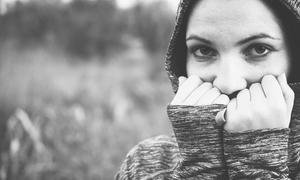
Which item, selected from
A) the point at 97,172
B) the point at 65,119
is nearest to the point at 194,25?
the point at 97,172

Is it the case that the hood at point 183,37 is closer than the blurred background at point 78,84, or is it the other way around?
the hood at point 183,37

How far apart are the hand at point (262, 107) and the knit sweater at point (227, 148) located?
3 centimetres

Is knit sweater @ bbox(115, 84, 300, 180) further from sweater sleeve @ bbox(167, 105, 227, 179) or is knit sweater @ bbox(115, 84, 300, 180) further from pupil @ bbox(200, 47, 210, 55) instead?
pupil @ bbox(200, 47, 210, 55)

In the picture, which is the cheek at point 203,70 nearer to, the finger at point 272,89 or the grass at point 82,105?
the finger at point 272,89

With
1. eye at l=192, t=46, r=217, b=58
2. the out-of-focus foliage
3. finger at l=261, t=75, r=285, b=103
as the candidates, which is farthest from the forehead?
the out-of-focus foliage

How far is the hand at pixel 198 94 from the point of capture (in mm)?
1679

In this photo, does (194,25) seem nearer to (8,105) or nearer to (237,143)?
(237,143)

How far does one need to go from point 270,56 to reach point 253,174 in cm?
56

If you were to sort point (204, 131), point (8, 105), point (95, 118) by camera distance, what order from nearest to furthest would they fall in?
point (204, 131) → point (8, 105) → point (95, 118)

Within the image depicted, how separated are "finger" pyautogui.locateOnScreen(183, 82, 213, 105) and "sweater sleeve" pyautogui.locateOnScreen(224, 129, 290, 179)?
28 cm

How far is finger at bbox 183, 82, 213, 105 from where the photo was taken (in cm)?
173

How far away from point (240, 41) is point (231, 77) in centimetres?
17

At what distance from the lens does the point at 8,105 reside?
6410 mm

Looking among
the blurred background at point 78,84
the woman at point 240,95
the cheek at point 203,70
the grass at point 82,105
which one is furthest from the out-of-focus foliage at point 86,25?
the woman at point 240,95
